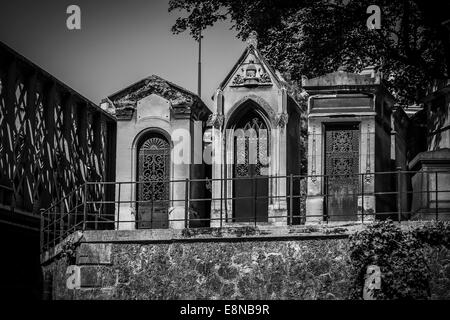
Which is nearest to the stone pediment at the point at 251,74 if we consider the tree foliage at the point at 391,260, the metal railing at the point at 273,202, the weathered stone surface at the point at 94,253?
the metal railing at the point at 273,202

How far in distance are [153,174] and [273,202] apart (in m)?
3.20

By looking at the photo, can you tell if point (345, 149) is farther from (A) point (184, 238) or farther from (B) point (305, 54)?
(B) point (305, 54)

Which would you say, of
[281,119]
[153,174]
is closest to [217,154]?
[281,119]

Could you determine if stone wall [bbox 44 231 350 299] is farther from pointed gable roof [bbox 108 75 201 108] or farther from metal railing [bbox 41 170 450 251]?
pointed gable roof [bbox 108 75 201 108]

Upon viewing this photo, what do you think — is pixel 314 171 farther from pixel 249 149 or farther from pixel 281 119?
pixel 249 149

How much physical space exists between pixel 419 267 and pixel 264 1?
469 inches

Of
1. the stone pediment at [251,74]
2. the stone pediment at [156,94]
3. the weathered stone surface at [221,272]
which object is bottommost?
the weathered stone surface at [221,272]

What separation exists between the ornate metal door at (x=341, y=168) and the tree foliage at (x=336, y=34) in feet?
16.6

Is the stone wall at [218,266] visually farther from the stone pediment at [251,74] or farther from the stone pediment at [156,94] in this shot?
the stone pediment at [156,94]

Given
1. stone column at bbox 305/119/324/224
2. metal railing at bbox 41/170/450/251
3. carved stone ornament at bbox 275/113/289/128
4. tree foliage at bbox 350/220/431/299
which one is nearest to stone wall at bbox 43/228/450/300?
tree foliage at bbox 350/220/431/299

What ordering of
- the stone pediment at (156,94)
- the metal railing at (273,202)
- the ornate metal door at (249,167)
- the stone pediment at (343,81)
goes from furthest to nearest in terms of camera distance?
the stone pediment at (156,94) < the ornate metal door at (249,167) < the stone pediment at (343,81) < the metal railing at (273,202)

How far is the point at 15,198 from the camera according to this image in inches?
1136

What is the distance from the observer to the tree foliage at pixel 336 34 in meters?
31.7
